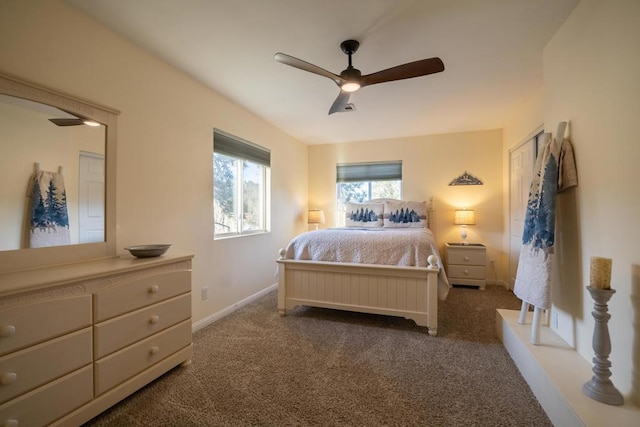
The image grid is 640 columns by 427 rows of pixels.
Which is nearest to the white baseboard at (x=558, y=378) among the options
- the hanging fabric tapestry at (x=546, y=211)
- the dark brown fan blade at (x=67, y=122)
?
the hanging fabric tapestry at (x=546, y=211)

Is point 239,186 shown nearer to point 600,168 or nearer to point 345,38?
point 345,38

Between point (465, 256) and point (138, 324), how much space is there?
385cm

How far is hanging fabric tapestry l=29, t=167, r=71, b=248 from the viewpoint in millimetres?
1452

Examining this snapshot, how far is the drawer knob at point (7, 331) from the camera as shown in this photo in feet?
3.42

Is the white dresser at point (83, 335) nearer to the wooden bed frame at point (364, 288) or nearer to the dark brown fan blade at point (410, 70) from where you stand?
the wooden bed frame at point (364, 288)

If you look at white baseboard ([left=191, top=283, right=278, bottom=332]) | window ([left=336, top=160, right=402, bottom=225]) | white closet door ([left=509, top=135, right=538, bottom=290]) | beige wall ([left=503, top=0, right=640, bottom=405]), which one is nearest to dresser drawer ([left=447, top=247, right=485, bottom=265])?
white closet door ([left=509, top=135, right=538, bottom=290])

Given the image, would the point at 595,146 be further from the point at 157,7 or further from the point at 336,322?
the point at 157,7

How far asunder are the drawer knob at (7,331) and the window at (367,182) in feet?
13.6

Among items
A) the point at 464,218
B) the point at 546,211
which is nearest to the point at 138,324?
the point at 546,211

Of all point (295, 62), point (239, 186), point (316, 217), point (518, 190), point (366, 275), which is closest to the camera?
point (295, 62)

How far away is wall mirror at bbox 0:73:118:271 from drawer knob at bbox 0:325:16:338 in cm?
44

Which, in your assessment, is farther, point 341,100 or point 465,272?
point 465,272

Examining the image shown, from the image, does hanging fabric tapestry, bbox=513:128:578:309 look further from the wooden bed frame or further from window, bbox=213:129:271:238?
window, bbox=213:129:271:238

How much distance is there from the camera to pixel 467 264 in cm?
377
